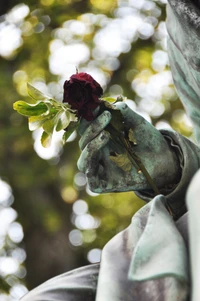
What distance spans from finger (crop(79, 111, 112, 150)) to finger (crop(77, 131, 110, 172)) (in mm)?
12

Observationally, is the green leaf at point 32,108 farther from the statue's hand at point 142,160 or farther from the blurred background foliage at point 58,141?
the blurred background foliage at point 58,141

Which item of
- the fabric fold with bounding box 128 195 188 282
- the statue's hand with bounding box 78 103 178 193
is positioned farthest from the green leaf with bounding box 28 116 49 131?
the fabric fold with bounding box 128 195 188 282

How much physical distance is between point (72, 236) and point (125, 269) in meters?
7.25

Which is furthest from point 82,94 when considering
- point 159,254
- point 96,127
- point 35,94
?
point 159,254

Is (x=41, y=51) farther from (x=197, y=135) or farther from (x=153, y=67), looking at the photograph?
(x=197, y=135)

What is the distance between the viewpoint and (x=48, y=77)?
10.1m

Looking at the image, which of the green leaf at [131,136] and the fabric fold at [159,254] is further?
the green leaf at [131,136]

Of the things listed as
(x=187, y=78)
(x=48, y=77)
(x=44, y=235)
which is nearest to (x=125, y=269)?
(x=187, y=78)

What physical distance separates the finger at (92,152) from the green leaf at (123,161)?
8 cm

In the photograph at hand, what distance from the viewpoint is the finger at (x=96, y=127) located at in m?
2.78

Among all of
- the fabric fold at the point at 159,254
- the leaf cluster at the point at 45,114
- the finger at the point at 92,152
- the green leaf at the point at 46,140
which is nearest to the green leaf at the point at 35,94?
the leaf cluster at the point at 45,114

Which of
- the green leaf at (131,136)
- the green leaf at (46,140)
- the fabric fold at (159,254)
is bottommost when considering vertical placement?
the green leaf at (46,140)

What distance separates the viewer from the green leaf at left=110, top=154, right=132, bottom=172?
2869 mm

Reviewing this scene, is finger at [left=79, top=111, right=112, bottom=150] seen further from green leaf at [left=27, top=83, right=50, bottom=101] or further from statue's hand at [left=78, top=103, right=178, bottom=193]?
green leaf at [left=27, top=83, right=50, bottom=101]
